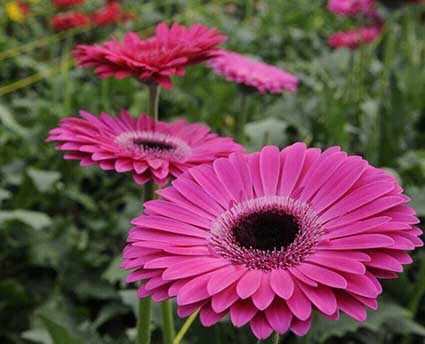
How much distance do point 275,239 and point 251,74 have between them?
0.72 m

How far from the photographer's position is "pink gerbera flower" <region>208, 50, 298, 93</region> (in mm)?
1316

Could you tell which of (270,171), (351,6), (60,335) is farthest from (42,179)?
(351,6)

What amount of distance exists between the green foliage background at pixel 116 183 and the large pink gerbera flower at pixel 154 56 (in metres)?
0.34

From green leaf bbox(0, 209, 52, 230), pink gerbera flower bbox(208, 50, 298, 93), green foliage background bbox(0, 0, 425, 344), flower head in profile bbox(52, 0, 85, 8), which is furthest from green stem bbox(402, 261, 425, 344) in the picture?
flower head in profile bbox(52, 0, 85, 8)

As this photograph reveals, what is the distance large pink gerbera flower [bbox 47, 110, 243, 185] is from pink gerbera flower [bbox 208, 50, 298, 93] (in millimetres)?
344

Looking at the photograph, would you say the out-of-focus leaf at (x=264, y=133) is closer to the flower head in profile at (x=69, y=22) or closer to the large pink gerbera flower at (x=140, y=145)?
the large pink gerbera flower at (x=140, y=145)

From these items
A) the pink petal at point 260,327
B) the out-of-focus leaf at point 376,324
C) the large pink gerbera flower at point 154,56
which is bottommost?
the out-of-focus leaf at point 376,324

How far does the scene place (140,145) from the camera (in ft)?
2.89

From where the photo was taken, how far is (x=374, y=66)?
2.62 meters

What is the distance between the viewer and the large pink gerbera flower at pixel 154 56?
829 mm

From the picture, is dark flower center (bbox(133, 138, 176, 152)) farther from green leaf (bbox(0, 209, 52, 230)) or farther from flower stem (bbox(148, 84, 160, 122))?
green leaf (bbox(0, 209, 52, 230))

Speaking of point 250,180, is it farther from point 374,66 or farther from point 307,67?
point 374,66

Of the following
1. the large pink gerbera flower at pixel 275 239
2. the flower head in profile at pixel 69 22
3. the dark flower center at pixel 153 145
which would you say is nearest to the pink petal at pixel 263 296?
the large pink gerbera flower at pixel 275 239

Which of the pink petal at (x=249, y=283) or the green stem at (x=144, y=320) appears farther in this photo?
the green stem at (x=144, y=320)
